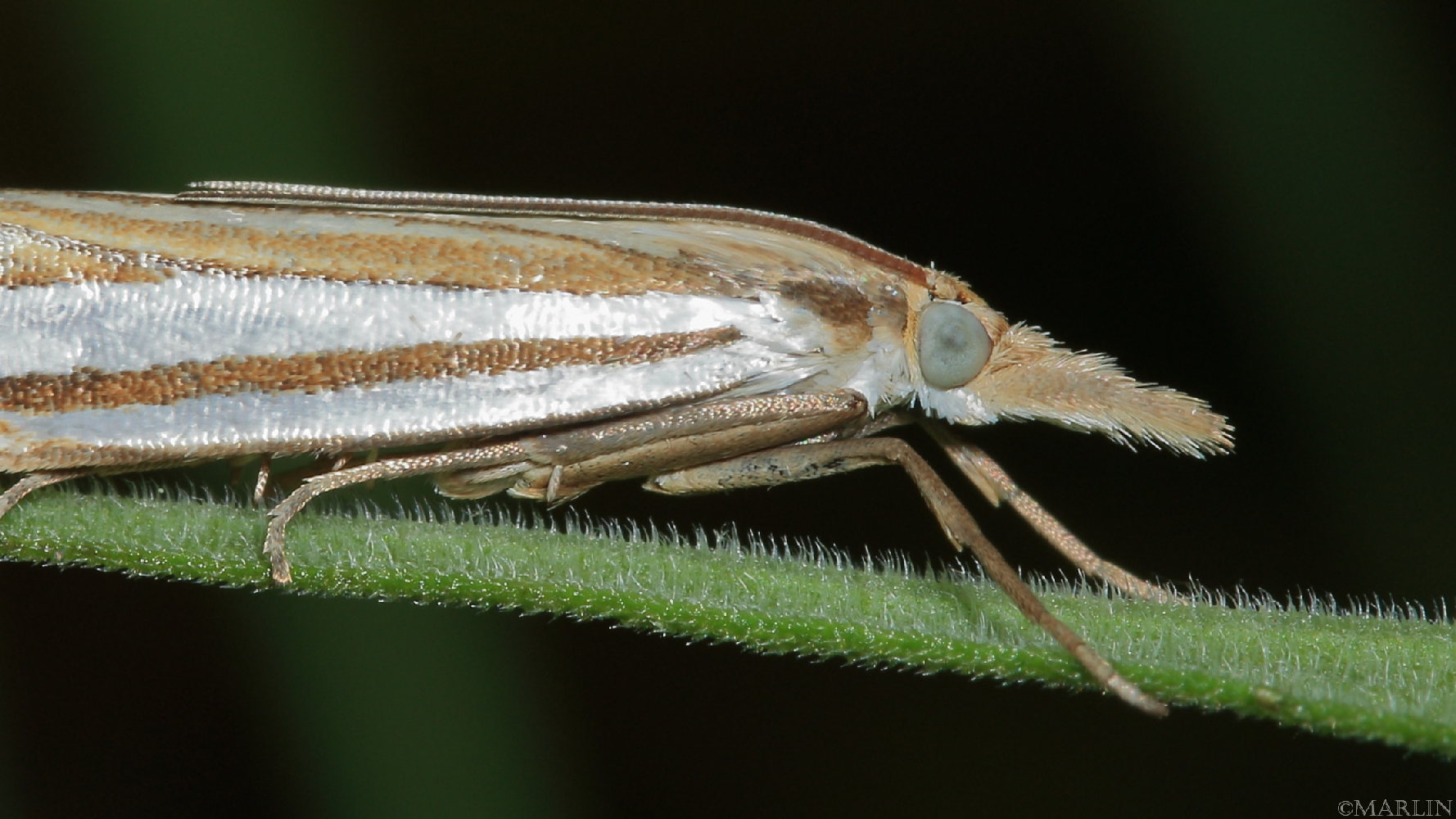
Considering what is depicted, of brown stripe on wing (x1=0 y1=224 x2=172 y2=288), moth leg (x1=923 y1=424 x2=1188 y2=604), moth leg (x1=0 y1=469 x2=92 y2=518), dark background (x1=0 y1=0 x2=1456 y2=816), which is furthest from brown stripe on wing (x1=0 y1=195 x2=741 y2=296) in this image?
dark background (x1=0 y1=0 x2=1456 y2=816)

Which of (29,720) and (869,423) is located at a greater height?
(869,423)

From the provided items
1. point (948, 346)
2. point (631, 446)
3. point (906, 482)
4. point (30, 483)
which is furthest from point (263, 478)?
point (906, 482)

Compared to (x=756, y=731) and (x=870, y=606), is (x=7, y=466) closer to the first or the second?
(x=870, y=606)

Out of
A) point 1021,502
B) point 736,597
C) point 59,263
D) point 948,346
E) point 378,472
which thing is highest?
point 59,263

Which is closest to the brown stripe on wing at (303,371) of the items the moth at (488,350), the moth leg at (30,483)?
the moth at (488,350)

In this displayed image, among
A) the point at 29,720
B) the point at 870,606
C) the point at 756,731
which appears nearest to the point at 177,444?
the point at 870,606

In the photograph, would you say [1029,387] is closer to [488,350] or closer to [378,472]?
[488,350]
